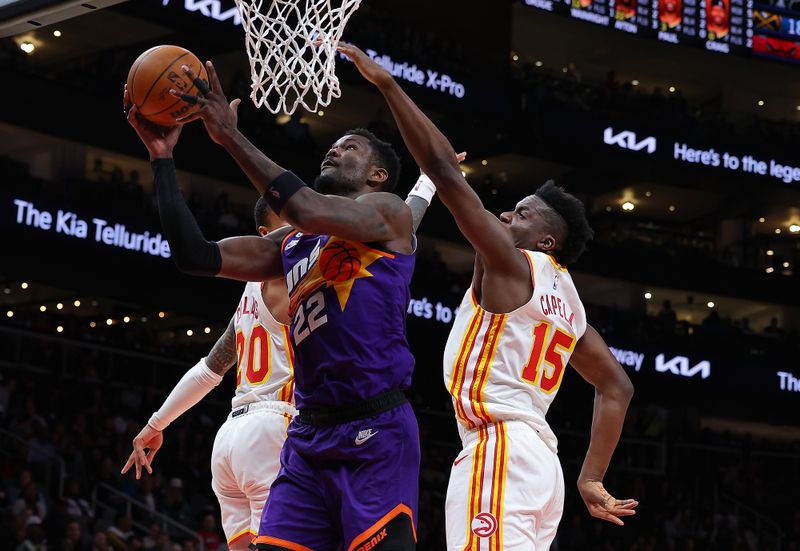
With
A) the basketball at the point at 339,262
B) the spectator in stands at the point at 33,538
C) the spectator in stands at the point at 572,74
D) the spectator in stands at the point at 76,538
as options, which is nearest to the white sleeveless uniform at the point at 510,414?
the basketball at the point at 339,262

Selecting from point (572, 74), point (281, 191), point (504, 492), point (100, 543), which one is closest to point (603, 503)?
point (504, 492)

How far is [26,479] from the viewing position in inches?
532

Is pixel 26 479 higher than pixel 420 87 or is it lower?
lower

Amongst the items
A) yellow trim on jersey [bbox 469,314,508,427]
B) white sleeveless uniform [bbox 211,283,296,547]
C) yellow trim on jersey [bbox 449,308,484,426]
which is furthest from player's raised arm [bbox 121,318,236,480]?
yellow trim on jersey [bbox 469,314,508,427]

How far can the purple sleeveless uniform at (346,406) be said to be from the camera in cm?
437

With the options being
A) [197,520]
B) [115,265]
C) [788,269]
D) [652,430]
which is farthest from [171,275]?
[788,269]

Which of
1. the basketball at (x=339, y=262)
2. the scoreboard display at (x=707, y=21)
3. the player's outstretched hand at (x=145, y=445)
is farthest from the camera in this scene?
the scoreboard display at (x=707, y=21)

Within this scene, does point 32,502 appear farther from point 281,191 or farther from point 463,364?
point 281,191

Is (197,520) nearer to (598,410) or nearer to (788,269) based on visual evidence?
(598,410)

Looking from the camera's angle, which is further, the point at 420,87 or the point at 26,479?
the point at 420,87

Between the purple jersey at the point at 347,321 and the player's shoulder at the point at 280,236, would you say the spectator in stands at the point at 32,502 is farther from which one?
the purple jersey at the point at 347,321

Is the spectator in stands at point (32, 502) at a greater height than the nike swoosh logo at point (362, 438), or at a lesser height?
lesser

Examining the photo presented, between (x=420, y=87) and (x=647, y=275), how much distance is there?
686cm

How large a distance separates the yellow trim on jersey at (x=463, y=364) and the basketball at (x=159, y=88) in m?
1.51
